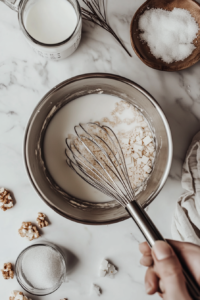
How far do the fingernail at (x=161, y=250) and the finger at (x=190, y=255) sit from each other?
0.29ft

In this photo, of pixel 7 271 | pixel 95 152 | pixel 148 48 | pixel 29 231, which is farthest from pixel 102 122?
pixel 7 271

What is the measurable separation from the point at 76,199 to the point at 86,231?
9cm

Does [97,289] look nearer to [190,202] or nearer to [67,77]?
[190,202]

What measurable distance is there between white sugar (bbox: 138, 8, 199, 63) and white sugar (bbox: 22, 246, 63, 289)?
0.51 m

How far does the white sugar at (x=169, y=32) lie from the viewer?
0.58 m

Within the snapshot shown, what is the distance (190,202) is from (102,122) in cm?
27

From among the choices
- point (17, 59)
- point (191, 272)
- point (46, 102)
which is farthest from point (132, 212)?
point (17, 59)

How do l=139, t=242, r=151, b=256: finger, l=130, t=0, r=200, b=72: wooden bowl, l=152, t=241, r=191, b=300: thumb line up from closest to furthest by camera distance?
1. l=152, t=241, r=191, b=300: thumb
2. l=139, t=242, r=151, b=256: finger
3. l=130, t=0, r=200, b=72: wooden bowl

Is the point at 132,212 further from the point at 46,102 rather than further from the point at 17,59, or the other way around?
the point at 17,59

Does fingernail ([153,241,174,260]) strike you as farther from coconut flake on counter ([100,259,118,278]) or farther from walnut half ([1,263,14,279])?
walnut half ([1,263,14,279])

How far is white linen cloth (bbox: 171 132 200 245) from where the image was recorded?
581mm

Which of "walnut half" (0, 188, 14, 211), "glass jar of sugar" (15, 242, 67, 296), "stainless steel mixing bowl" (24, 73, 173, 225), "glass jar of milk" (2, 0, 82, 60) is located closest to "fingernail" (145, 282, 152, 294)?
"stainless steel mixing bowl" (24, 73, 173, 225)

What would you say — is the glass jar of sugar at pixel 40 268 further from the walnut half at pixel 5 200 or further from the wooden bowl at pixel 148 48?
the wooden bowl at pixel 148 48

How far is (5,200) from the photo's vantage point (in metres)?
0.60
